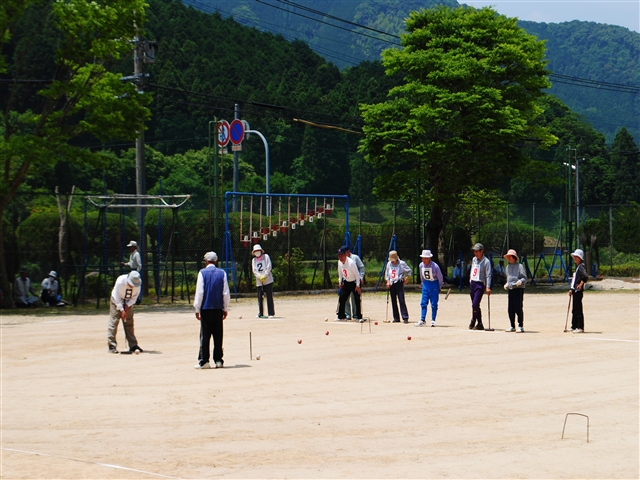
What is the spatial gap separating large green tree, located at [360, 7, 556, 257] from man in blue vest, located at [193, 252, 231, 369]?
2360 centimetres

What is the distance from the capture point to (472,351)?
1780 centimetres

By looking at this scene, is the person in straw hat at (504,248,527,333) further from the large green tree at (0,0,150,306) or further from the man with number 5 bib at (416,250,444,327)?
the large green tree at (0,0,150,306)

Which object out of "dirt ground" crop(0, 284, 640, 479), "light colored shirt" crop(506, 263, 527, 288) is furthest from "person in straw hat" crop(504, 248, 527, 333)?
"dirt ground" crop(0, 284, 640, 479)

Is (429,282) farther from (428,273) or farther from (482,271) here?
(482,271)

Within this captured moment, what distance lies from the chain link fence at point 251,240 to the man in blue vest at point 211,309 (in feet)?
43.5

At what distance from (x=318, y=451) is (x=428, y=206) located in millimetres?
32145

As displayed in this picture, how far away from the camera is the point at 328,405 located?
40.3 feet

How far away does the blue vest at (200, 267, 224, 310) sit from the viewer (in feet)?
52.2

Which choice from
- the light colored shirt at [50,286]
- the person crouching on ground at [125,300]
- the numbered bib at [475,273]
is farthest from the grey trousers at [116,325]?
the light colored shirt at [50,286]

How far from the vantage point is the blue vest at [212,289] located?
15898 millimetres

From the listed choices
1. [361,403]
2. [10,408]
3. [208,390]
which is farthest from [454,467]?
[10,408]

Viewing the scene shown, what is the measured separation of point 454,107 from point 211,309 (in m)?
25.7

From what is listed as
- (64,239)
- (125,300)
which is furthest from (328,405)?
(64,239)

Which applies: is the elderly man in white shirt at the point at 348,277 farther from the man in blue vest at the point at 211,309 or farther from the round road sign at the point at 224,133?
the round road sign at the point at 224,133
